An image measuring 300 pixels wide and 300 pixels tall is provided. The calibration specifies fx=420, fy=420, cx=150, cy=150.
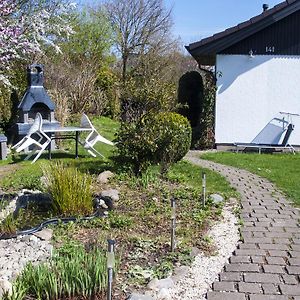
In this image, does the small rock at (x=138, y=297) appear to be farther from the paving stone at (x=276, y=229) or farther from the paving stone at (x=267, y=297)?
the paving stone at (x=276, y=229)

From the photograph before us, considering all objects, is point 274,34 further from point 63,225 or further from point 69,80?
point 63,225

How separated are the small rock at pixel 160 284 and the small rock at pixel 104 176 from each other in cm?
369

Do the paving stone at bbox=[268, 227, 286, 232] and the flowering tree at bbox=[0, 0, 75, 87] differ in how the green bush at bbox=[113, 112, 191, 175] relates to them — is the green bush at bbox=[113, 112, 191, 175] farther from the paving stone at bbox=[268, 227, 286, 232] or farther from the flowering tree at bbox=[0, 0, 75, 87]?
the flowering tree at bbox=[0, 0, 75, 87]

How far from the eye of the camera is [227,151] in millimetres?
13070

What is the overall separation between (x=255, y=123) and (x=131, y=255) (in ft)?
32.2

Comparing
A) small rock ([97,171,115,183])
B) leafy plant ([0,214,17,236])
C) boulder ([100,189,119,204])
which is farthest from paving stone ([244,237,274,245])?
small rock ([97,171,115,183])

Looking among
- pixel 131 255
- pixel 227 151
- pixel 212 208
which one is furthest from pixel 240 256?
pixel 227 151

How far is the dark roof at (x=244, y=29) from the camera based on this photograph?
12.4 m

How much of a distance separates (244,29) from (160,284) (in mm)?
10497

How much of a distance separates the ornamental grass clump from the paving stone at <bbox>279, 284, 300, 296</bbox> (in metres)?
2.63

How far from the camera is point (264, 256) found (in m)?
4.45

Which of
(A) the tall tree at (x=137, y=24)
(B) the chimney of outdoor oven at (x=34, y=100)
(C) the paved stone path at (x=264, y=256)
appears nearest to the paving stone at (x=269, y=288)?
(C) the paved stone path at (x=264, y=256)

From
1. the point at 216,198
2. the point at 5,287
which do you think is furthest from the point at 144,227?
the point at 5,287

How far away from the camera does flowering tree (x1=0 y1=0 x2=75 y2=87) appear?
29.9 feet
